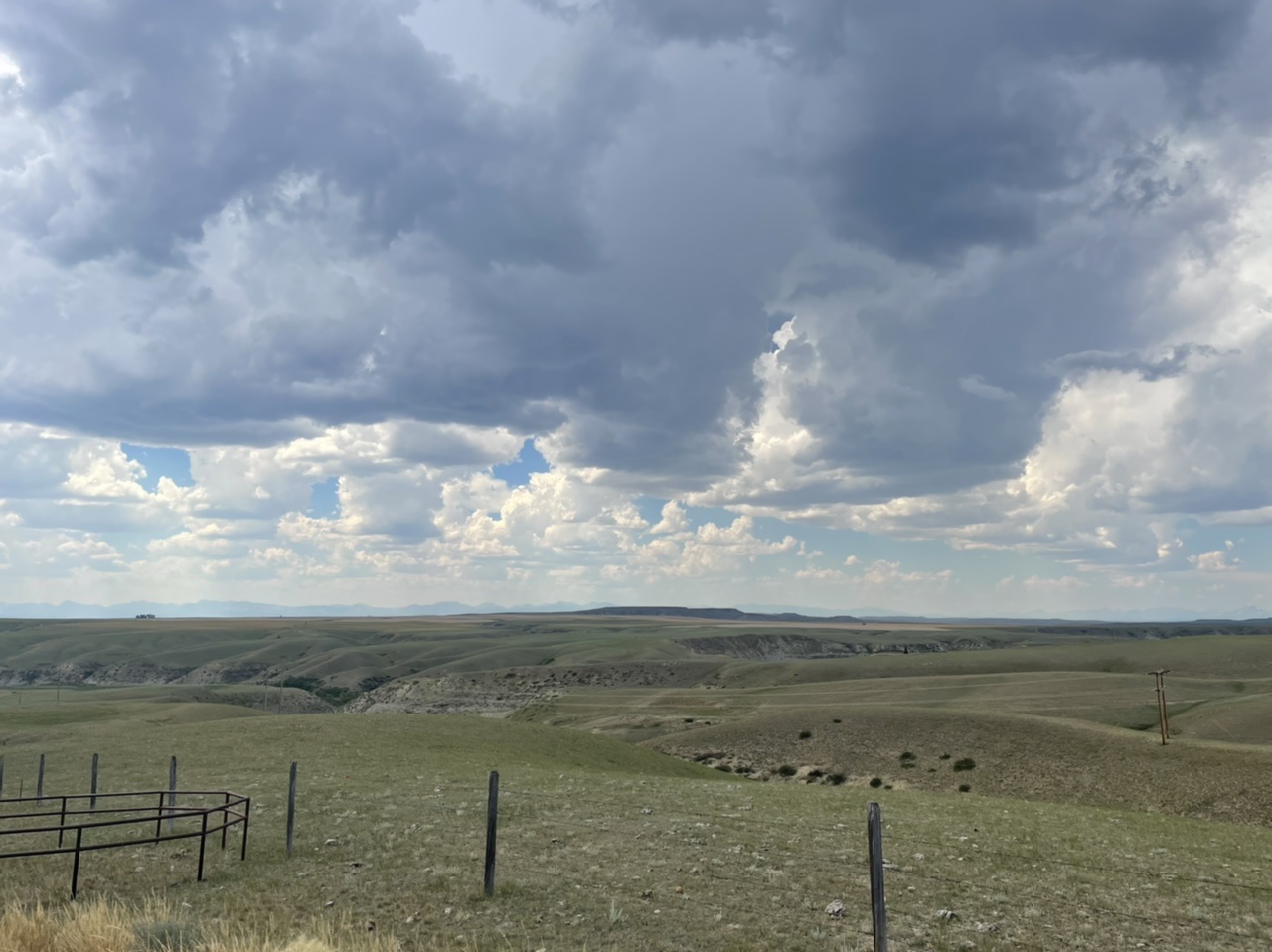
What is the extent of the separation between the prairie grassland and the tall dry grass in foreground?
38 centimetres

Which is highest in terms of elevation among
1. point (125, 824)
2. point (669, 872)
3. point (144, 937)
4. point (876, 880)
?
point (876, 880)

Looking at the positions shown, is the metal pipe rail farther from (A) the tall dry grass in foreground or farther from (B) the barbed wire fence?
(A) the tall dry grass in foreground

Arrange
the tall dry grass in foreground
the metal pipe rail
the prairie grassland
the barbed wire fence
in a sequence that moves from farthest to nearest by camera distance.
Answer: the metal pipe rail → the barbed wire fence → the prairie grassland → the tall dry grass in foreground

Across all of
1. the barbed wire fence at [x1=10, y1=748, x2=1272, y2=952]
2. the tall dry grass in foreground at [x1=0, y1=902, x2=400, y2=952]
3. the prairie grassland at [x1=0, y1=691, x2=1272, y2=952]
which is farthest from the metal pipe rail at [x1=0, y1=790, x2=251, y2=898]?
the tall dry grass in foreground at [x1=0, y1=902, x2=400, y2=952]

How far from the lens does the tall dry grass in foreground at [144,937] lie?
1230cm

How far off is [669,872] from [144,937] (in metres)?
10.5

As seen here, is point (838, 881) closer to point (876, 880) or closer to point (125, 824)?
point (876, 880)

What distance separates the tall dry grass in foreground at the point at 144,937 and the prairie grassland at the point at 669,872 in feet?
1.26

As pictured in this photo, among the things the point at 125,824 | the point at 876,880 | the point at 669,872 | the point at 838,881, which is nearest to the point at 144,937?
the point at 125,824

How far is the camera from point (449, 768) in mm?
39812

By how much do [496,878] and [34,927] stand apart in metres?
8.27

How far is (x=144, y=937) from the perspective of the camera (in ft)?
43.2

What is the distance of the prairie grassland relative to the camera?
50.4ft

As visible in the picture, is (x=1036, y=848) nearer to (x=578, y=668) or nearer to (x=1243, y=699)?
(x=1243, y=699)
